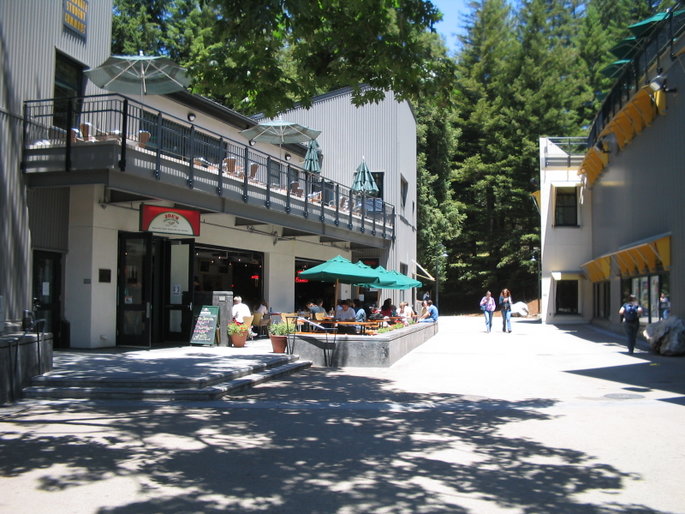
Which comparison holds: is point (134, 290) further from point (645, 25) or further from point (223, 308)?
point (645, 25)

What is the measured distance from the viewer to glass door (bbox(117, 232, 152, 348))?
52.0 feet

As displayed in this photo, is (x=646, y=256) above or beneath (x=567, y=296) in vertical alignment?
above

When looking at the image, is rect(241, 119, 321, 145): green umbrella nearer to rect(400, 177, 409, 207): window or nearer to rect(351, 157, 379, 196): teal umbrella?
rect(351, 157, 379, 196): teal umbrella

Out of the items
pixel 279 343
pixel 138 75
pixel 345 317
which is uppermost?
pixel 138 75

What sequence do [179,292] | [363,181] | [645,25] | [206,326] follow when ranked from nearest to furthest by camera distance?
[206,326]
[179,292]
[645,25]
[363,181]

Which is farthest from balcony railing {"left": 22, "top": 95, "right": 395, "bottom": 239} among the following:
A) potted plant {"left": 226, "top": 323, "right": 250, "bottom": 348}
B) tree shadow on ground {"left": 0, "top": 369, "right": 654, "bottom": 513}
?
tree shadow on ground {"left": 0, "top": 369, "right": 654, "bottom": 513}

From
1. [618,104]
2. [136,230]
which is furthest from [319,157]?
[136,230]

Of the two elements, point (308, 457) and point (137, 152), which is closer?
point (308, 457)

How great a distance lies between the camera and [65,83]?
617 inches

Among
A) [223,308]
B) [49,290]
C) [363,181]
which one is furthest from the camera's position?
[363,181]

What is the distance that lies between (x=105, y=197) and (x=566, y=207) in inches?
1020

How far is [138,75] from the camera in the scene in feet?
50.2

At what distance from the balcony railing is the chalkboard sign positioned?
301 cm

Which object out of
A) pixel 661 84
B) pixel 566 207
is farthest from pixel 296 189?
pixel 566 207
